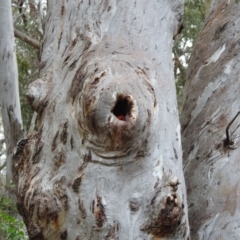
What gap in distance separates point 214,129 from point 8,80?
361 cm

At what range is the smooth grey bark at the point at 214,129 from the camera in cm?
163

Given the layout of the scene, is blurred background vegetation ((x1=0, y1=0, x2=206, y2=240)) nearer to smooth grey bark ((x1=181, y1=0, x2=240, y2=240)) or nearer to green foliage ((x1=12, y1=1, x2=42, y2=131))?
green foliage ((x1=12, y1=1, x2=42, y2=131))

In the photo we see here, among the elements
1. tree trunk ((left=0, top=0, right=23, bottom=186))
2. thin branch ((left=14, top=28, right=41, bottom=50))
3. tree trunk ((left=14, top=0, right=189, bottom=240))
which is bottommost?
tree trunk ((left=14, top=0, right=189, bottom=240))

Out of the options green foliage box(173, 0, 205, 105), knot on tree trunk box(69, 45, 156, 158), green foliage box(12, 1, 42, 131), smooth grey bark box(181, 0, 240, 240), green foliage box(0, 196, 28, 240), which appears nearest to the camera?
knot on tree trunk box(69, 45, 156, 158)

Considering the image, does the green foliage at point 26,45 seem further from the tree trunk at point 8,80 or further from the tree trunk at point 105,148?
the tree trunk at point 105,148

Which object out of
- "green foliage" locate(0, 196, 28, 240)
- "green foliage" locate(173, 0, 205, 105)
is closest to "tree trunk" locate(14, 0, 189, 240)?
"green foliage" locate(0, 196, 28, 240)

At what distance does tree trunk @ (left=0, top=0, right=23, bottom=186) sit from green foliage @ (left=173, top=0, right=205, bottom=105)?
7.02 ft

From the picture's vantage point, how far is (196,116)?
1924mm

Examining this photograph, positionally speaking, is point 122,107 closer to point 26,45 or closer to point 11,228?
point 11,228

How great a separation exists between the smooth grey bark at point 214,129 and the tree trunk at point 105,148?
283 mm

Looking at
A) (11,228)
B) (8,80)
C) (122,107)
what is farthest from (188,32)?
(122,107)

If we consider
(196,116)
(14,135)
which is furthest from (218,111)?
(14,135)

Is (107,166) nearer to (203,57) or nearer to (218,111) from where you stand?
(218,111)

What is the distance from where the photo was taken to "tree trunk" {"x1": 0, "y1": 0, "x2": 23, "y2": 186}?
5.11 meters
